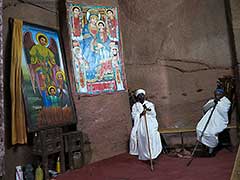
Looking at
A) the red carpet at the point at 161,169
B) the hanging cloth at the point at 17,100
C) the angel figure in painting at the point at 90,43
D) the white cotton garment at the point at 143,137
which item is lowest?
the red carpet at the point at 161,169

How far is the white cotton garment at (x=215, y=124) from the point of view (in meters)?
4.92

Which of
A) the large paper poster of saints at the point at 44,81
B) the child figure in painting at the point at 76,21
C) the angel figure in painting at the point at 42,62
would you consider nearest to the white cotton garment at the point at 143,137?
the large paper poster of saints at the point at 44,81

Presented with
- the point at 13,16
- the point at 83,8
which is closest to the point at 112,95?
the point at 83,8

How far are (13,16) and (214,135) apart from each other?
14.3 ft

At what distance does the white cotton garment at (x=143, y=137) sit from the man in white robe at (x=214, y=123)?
853mm

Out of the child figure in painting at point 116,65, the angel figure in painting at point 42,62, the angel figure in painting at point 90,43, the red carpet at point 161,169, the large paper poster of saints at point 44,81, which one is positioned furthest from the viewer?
the child figure in painting at point 116,65

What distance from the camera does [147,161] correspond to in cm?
487

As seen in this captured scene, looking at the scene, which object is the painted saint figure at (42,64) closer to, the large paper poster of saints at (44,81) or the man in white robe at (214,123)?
Result: the large paper poster of saints at (44,81)

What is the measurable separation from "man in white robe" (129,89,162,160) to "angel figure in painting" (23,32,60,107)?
5.96 ft

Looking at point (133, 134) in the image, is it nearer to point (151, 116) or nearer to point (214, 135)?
point (151, 116)

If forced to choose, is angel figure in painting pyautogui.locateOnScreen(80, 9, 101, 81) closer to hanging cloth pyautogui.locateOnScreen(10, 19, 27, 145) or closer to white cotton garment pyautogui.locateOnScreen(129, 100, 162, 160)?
white cotton garment pyautogui.locateOnScreen(129, 100, 162, 160)

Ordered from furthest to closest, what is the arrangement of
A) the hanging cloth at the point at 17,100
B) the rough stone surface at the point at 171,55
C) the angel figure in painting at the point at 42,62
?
the rough stone surface at the point at 171,55 → the angel figure in painting at the point at 42,62 → the hanging cloth at the point at 17,100

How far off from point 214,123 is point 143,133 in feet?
4.61

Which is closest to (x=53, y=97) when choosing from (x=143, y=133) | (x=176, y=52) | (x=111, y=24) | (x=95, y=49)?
(x=95, y=49)
